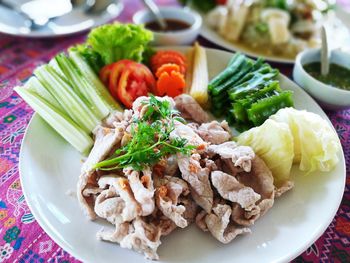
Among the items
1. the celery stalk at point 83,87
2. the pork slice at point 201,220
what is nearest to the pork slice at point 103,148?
the celery stalk at point 83,87

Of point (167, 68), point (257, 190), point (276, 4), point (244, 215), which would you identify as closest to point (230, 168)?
point (257, 190)

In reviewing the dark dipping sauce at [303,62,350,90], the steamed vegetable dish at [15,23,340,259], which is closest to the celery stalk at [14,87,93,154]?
the steamed vegetable dish at [15,23,340,259]

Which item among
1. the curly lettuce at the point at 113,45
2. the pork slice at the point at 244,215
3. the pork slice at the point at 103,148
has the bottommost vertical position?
the pork slice at the point at 244,215

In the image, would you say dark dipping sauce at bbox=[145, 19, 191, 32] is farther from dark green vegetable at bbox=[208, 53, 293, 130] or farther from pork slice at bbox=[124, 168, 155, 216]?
pork slice at bbox=[124, 168, 155, 216]

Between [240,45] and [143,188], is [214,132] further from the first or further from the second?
[240,45]

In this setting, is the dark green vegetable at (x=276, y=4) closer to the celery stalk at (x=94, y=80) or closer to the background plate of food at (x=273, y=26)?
the background plate of food at (x=273, y=26)

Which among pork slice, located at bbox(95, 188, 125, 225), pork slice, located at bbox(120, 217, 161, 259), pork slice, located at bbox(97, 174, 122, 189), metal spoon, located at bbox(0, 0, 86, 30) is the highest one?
metal spoon, located at bbox(0, 0, 86, 30)

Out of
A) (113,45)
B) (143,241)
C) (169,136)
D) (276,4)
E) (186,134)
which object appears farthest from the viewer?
(276,4)

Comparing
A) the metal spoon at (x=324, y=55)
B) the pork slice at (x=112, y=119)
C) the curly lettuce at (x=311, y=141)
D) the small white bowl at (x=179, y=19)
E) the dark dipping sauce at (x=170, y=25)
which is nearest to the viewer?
the curly lettuce at (x=311, y=141)
